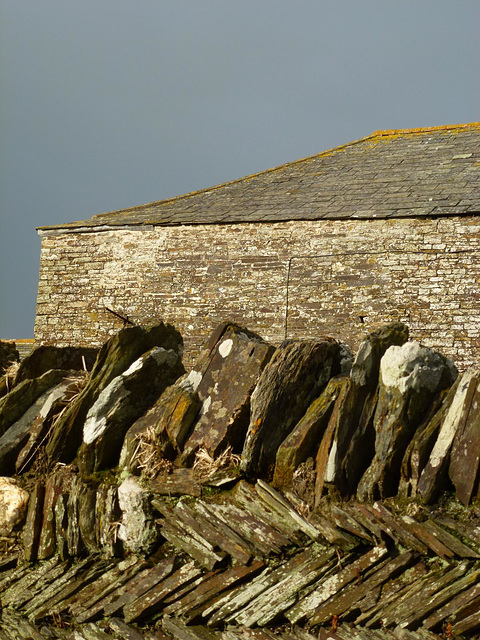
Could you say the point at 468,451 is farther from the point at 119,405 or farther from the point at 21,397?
the point at 21,397

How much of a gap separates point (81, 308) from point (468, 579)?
44.6 feet

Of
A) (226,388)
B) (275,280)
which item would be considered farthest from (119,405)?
(275,280)

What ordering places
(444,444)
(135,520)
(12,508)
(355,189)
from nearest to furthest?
(444,444) < (135,520) < (12,508) < (355,189)

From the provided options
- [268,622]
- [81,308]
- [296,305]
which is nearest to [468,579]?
[268,622]

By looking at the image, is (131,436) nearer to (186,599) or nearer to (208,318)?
(186,599)

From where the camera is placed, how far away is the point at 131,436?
5.11m

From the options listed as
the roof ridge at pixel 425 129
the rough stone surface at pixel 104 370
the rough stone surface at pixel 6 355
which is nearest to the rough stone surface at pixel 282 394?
the rough stone surface at pixel 104 370

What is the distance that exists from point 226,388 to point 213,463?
524 mm

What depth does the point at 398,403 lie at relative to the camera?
4359 millimetres

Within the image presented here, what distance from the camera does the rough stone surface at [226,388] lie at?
4852mm

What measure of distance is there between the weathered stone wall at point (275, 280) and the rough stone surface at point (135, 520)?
391 inches

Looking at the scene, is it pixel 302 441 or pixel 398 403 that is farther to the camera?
pixel 302 441

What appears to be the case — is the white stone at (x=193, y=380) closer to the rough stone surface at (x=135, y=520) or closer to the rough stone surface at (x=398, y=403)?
the rough stone surface at (x=135, y=520)

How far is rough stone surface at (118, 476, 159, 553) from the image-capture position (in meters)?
4.67
